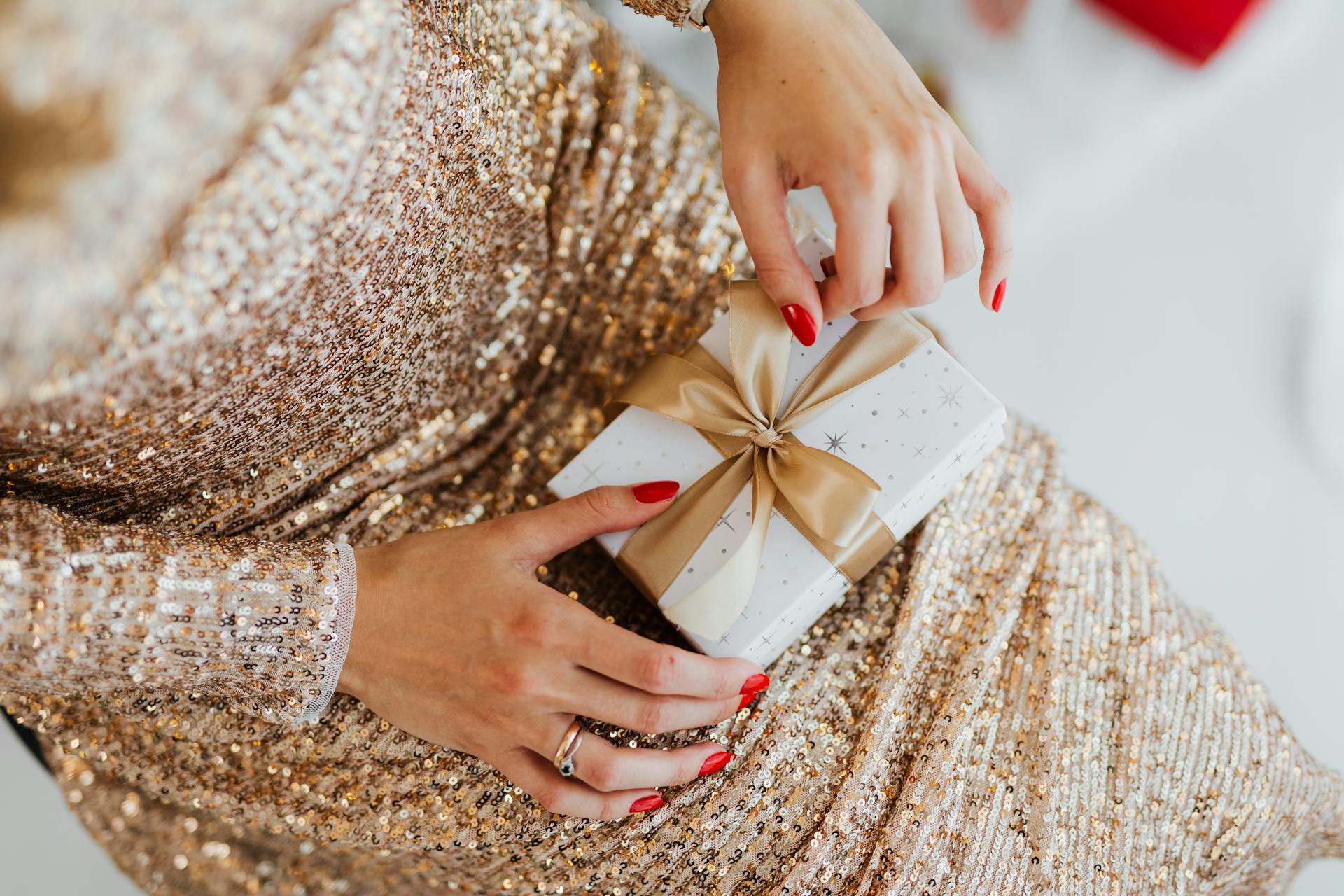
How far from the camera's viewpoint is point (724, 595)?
0.61 m

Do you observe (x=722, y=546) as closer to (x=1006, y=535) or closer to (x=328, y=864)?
(x=1006, y=535)

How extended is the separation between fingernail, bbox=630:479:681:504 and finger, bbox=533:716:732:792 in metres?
0.16

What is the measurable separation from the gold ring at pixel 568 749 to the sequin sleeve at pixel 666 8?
52 centimetres

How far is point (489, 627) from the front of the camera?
0.59 metres

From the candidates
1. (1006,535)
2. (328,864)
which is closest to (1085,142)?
(1006,535)

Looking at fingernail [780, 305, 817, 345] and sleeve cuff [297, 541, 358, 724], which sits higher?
fingernail [780, 305, 817, 345]

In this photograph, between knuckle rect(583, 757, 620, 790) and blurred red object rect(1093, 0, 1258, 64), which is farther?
blurred red object rect(1093, 0, 1258, 64)

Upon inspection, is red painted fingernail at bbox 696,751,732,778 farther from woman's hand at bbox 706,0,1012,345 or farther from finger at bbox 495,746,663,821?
woman's hand at bbox 706,0,1012,345

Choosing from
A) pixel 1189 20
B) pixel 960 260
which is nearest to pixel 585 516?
pixel 960 260

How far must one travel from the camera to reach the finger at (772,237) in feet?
1.89

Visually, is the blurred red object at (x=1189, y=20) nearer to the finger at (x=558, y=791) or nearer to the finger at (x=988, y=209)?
the finger at (x=988, y=209)

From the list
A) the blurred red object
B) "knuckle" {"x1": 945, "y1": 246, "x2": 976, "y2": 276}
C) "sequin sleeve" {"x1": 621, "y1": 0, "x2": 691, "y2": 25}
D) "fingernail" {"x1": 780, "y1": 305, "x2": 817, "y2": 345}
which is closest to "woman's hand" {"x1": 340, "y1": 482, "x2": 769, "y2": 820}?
"fingernail" {"x1": 780, "y1": 305, "x2": 817, "y2": 345}

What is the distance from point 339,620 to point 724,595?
0.88ft

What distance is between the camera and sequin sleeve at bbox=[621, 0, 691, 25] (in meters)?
0.64
